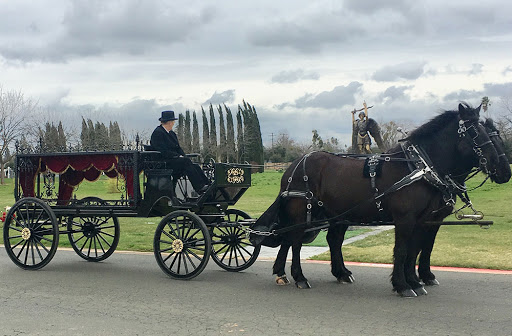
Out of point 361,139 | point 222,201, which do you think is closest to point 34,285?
point 222,201

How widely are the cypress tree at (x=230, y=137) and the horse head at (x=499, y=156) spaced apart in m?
51.4

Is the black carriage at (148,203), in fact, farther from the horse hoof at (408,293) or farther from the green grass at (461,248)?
the horse hoof at (408,293)

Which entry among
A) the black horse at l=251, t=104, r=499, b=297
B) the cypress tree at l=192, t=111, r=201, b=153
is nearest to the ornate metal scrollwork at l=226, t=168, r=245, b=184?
the black horse at l=251, t=104, r=499, b=297

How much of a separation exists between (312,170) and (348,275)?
151 centimetres

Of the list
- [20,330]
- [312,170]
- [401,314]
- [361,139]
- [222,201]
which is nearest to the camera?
[20,330]

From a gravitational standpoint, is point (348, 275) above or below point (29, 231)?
below

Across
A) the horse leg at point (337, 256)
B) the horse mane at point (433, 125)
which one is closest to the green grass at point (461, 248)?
the horse leg at point (337, 256)

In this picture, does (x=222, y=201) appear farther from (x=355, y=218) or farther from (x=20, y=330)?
(x=20, y=330)

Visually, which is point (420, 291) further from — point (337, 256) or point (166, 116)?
point (166, 116)

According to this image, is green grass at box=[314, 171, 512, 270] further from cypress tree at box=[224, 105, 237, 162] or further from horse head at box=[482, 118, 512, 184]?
cypress tree at box=[224, 105, 237, 162]

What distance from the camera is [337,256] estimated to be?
7.71 metres

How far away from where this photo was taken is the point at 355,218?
7.19 metres

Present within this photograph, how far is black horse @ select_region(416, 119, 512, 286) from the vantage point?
6.52m

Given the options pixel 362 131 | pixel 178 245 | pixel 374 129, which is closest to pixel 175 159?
pixel 178 245
